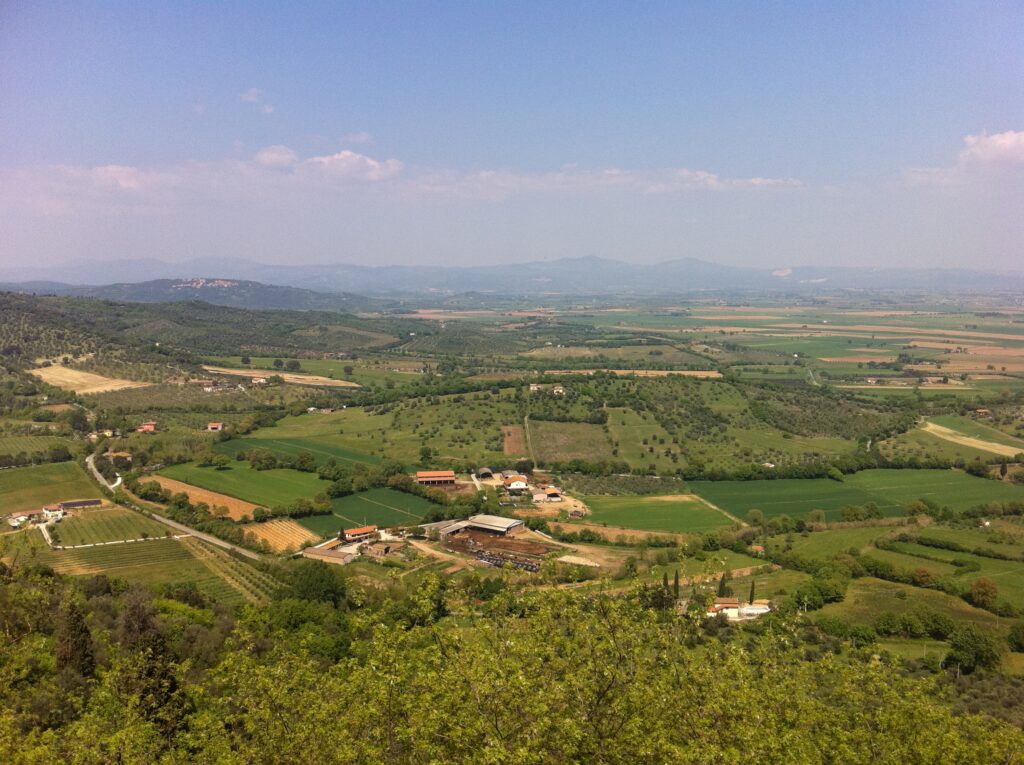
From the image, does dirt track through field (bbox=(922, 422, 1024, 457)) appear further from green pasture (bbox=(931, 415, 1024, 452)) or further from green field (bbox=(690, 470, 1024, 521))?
green field (bbox=(690, 470, 1024, 521))

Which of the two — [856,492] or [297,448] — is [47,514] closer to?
[297,448]

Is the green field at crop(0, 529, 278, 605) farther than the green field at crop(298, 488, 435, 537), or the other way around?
the green field at crop(298, 488, 435, 537)

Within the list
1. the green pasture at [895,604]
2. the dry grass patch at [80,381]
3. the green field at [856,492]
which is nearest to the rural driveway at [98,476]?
the dry grass patch at [80,381]

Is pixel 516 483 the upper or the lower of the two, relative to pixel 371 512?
upper

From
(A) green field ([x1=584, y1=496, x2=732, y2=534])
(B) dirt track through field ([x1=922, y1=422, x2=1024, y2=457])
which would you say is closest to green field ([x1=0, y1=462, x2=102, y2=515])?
(A) green field ([x1=584, y1=496, x2=732, y2=534])

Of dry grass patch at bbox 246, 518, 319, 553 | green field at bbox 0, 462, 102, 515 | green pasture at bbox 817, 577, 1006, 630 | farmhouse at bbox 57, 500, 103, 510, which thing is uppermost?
green field at bbox 0, 462, 102, 515

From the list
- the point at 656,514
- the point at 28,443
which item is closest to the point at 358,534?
the point at 656,514

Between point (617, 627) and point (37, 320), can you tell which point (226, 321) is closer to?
point (37, 320)
